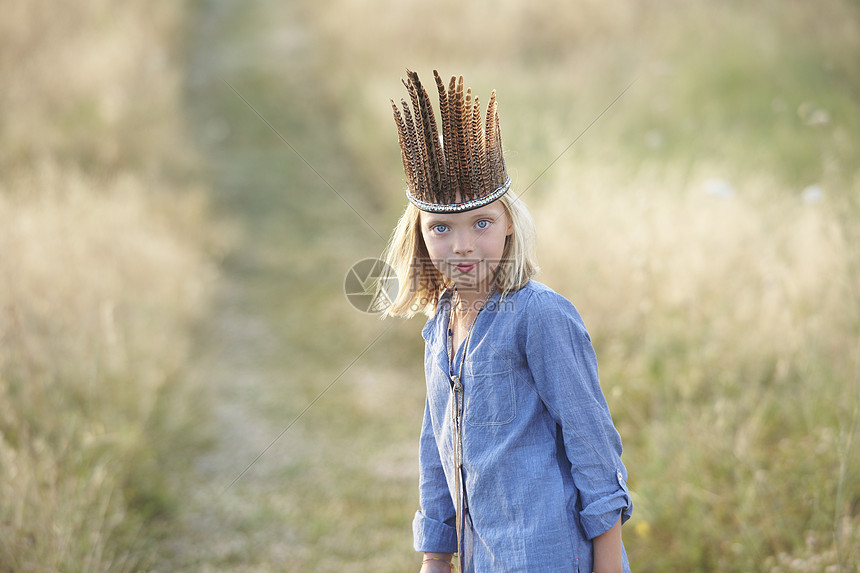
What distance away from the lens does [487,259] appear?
1.34 meters

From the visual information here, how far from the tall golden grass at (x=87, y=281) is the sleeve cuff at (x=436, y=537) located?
1.28 metres

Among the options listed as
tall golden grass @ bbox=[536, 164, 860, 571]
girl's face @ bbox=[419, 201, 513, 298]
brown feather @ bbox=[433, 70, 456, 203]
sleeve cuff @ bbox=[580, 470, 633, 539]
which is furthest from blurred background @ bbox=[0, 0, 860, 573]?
brown feather @ bbox=[433, 70, 456, 203]

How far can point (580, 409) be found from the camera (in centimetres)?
123

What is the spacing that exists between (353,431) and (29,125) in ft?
11.6

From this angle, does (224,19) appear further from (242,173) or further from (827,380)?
(827,380)

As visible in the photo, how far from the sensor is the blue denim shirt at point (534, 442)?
1236mm

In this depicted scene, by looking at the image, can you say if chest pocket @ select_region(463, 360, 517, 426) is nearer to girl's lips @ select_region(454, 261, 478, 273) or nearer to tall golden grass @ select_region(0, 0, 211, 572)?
girl's lips @ select_region(454, 261, 478, 273)

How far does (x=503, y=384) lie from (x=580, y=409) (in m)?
0.16

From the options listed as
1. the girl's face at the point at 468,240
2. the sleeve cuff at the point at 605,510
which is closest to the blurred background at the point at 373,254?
the sleeve cuff at the point at 605,510

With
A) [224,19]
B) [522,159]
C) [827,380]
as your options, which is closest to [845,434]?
[827,380]

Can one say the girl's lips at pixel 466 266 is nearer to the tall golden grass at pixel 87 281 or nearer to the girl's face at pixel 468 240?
the girl's face at pixel 468 240

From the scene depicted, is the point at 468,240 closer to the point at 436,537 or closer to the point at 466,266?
the point at 466,266

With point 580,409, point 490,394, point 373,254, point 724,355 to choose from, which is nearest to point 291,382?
point 373,254

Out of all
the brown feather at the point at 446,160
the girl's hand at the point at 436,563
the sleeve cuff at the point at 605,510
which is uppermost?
the brown feather at the point at 446,160
